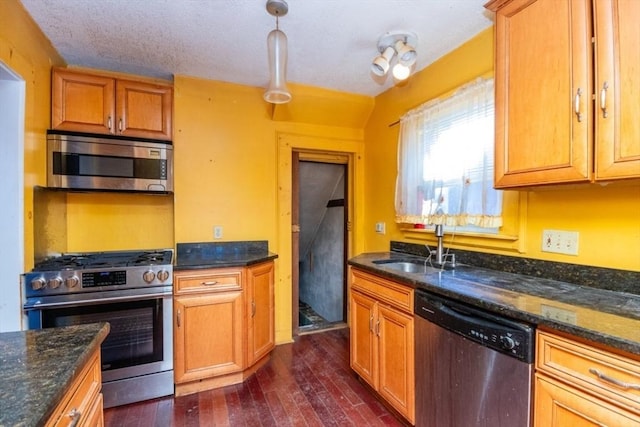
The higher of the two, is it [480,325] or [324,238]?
[324,238]

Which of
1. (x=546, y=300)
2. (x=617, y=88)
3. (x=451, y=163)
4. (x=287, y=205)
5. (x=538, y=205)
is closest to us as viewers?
(x=617, y=88)

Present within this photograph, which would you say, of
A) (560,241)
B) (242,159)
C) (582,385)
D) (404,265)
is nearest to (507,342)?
(582,385)

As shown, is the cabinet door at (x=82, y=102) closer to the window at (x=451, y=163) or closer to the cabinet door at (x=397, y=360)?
the window at (x=451, y=163)

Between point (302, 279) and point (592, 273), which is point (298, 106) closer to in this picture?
point (592, 273)

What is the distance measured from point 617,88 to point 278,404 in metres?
2.36

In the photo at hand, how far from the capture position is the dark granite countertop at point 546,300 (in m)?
0.96

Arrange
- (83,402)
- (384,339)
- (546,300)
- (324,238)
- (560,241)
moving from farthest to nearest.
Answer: (324,238) < (384,339) < (560,241) < (546,300) < (83,402)

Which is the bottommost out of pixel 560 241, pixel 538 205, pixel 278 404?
pixel 278 404

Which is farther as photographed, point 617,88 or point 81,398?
point 617,88

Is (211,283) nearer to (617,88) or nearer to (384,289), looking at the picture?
(384,289)

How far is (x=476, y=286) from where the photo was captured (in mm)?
1513

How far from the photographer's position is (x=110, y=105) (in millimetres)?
2311

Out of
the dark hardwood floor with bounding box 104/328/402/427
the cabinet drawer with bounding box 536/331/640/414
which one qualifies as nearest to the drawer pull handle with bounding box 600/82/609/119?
the cabinet drawer with bounding box 536/331/640/414

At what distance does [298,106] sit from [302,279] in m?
3.04
